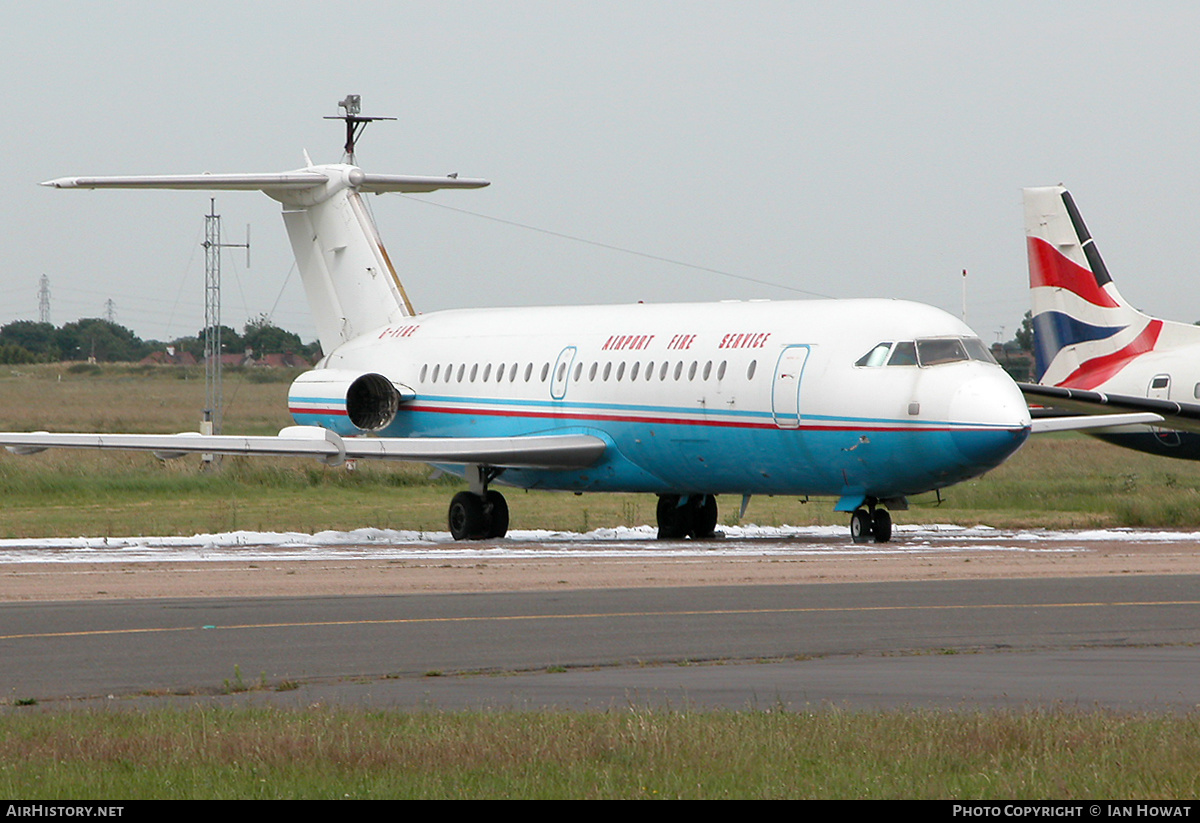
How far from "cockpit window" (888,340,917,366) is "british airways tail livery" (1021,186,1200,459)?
826cm

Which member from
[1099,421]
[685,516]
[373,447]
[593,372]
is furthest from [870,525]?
[373,447]

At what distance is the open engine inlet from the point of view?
3266 cm

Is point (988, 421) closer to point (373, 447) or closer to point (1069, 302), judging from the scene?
point (373, 447)

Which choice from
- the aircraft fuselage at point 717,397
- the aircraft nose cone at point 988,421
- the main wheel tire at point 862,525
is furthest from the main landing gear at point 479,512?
the aircraft nose cone at point 988,421

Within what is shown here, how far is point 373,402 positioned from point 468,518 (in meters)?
4.04

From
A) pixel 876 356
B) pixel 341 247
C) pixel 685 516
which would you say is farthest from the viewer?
pixel 341 247

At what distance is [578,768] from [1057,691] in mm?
3929

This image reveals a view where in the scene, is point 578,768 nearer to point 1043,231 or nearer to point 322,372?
point 322,372

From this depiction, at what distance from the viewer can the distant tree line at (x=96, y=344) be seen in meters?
145

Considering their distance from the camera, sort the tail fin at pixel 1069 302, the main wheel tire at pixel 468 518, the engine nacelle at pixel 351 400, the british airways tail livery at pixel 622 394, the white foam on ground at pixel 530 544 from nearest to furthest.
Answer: the white foam on ground at pixel 530 544
the british airways tail livery at pixel 622 394
the main wheel tire at pixel 468 518
the engine nacelle at pixel 351 400
the tail fin at pixel 1069 302

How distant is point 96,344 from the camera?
153750mm

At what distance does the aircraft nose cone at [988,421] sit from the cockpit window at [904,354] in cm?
88

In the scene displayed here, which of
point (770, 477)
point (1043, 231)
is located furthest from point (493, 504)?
point (1043, 231)

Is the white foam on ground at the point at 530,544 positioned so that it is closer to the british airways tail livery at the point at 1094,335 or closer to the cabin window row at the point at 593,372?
the cabin window row at the point at 593,372
